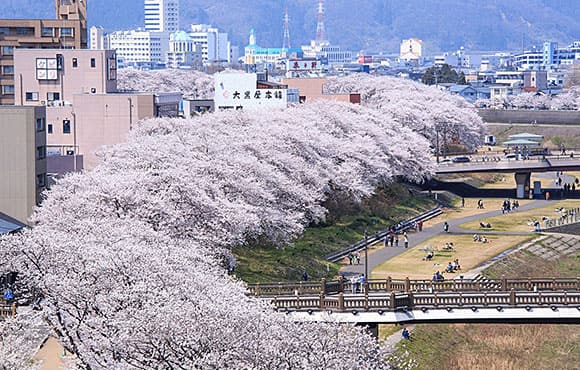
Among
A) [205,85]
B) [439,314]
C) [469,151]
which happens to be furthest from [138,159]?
[205,85]

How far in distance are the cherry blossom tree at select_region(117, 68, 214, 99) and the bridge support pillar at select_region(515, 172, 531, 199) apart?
3888 cm

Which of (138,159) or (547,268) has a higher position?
(138,159)

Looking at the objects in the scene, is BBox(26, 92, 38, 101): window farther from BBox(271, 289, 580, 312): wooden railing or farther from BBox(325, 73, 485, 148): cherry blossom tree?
BBox(271, 289, 580, 312): wooden railing

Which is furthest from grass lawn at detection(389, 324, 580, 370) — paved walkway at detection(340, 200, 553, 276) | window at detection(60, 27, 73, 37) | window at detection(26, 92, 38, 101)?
window at detection(60, 27, 73, 37)

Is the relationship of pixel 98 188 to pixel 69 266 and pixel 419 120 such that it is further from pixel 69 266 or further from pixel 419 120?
pixel 419 120

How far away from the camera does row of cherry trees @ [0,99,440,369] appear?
19.6 m

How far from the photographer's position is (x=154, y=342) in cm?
1950

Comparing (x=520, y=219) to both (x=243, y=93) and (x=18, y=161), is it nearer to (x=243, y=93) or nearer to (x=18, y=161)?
(x=243, y=93)

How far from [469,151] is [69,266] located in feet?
180

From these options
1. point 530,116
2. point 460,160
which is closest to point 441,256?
point 460,160

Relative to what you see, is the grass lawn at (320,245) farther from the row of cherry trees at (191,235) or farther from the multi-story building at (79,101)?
the multi-story building at (79,101)

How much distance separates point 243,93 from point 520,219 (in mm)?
17393

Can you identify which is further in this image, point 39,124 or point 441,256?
point 441,256

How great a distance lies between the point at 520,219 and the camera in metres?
53.6
